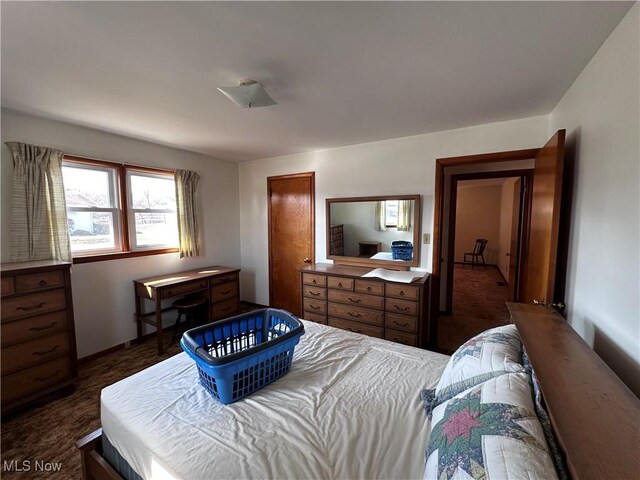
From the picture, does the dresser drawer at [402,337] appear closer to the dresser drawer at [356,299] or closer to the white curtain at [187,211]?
the dresser drawer at [356,299]

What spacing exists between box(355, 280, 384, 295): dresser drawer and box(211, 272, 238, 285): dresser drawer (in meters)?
1.75

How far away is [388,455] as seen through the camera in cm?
94

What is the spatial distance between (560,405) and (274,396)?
40.5 inches

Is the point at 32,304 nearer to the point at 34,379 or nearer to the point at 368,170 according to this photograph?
the point at 34,379

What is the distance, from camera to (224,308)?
354cm

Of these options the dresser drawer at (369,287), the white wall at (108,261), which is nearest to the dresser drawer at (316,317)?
the dresser drawer at (369,287)

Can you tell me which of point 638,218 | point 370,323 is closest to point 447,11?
point 638,218

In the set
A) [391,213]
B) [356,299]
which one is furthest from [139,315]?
[391,213]

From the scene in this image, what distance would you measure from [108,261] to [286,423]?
2753mm

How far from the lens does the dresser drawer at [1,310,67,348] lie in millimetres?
1895

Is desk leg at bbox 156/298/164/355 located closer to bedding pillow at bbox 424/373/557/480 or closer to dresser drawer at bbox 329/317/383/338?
dresser drawer at bbox 329/317/383/338

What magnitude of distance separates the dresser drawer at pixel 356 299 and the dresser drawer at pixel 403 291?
0.13 meters

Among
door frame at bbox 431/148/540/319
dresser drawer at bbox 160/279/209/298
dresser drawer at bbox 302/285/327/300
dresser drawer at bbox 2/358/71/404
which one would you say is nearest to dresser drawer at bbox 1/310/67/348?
dresser drawer at bbox 2/358/71/404

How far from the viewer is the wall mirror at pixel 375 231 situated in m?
2.99
